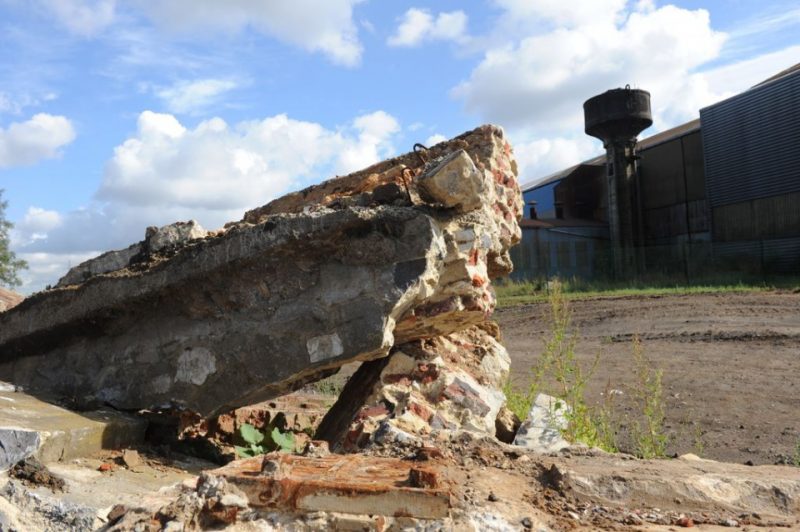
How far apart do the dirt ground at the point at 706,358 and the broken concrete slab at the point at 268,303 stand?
90.0 inches

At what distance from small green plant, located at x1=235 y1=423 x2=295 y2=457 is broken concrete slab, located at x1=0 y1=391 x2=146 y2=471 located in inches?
22.9

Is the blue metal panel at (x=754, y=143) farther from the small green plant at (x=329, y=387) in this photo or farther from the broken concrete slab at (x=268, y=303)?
the broken concrete slab at (x=268, y=303)

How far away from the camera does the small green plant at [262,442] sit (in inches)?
159

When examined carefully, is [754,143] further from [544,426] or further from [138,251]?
[138,251]

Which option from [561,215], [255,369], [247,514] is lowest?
[247,514]

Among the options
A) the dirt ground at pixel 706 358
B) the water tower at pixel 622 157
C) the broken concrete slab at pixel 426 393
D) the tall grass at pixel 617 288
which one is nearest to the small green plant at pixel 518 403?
the broken concrete slab at pixel 426 393

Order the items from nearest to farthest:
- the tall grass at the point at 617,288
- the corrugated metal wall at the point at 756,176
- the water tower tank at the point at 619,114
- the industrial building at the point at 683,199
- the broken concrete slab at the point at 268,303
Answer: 1. the broken concrete slab at the point at 268,303
2. the tall grass at the point at 617,288
3. the corrugated metal wall at the point at 756,176
4. the industrial building at the point at 683,199
5. the water tower tank at the point at 619,114

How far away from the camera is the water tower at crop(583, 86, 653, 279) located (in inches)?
870

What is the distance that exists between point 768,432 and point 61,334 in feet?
17.0

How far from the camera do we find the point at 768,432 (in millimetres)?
5426

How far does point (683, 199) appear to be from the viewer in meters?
22.2

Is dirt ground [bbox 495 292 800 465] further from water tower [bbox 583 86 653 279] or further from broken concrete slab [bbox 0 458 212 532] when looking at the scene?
water tower [bbox 583 86 653 279]

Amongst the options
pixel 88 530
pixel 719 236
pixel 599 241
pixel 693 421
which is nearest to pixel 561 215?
pixel 599 241

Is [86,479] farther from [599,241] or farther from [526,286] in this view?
[599,241]
